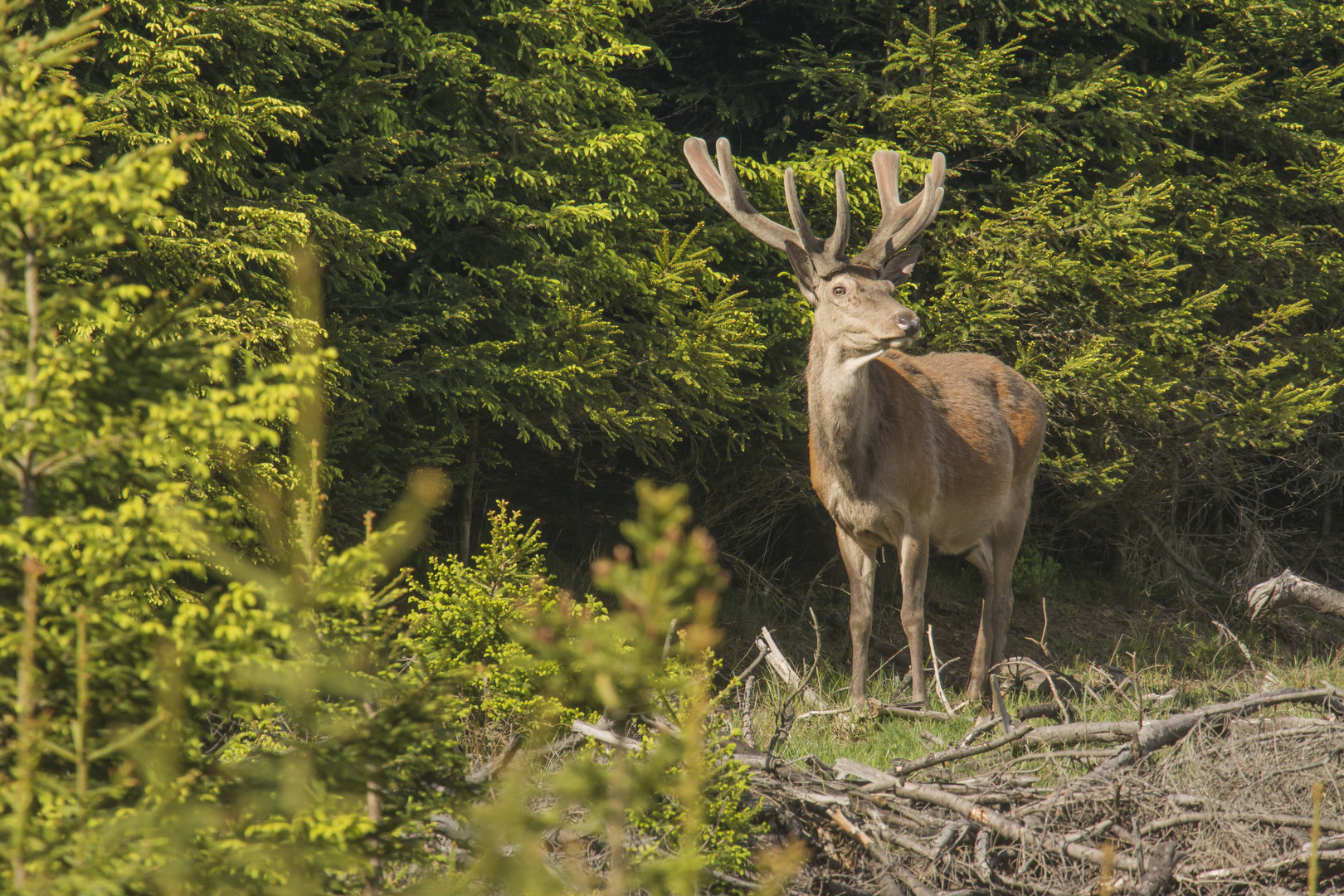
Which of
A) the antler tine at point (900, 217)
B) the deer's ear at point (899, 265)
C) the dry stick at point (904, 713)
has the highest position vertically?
the antler tine at point (900, 217)

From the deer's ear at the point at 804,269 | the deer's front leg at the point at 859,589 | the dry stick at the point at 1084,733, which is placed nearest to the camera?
the dry stick at the point at 1084,733

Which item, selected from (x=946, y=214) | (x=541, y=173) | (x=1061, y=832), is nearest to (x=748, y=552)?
(x=946, y=214)

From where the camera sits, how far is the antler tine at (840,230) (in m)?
6.29

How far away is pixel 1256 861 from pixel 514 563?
294 cm

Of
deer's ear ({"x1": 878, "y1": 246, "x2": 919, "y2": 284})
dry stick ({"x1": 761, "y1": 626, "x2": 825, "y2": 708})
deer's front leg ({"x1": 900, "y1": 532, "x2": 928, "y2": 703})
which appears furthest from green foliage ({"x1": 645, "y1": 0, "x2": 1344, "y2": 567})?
dry stick ({"x1": 761, "y1": 626, "x2": 825, "y2": 708})

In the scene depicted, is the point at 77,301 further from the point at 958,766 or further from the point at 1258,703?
the point at 1258,703

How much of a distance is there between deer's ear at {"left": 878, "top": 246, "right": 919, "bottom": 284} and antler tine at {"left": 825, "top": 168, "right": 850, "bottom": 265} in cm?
28

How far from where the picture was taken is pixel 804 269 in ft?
21.5

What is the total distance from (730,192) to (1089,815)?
400 cm

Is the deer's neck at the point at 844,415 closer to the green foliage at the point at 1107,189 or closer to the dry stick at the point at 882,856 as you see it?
the green foliage at the point at 1107,189

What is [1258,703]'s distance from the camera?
4.91 metres

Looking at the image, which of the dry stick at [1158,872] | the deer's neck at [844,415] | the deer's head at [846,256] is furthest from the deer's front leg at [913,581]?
the dry stick at [1158,872]

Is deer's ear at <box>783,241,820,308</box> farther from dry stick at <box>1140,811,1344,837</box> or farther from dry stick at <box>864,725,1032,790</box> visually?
dry stick at <box>1140,811,1344,837</box>

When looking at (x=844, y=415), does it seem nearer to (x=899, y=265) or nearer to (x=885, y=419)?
(x=885, y=419)
